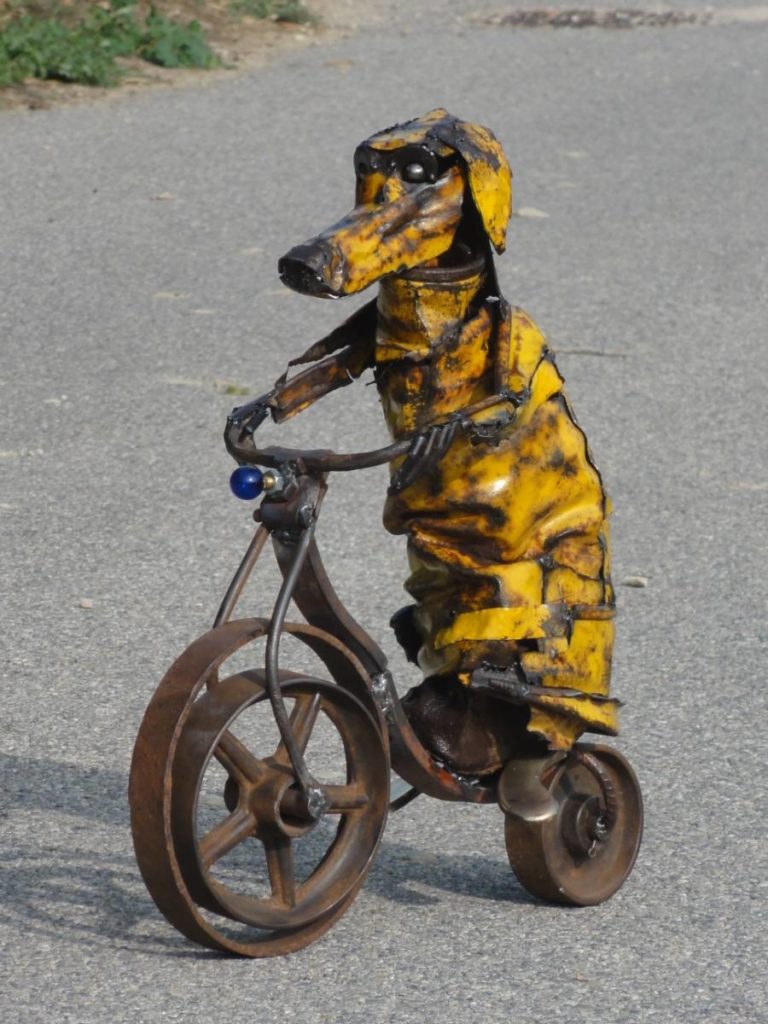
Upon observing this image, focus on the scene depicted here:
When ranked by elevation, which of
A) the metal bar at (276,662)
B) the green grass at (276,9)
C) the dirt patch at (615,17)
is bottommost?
the dirt patch at (615,17)

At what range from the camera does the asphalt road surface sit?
3.42 metres

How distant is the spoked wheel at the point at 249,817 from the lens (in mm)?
3031

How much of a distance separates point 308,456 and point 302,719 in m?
0.47

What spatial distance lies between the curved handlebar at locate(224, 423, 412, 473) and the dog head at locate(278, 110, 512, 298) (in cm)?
27

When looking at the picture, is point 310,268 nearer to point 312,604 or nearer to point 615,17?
point 312,604

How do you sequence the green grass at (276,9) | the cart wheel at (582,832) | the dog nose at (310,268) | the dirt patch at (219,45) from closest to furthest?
the dog nose at (310,268)
the cart wheel at (582,832)
the dirt patch at (219,45)
the green grass at (276,9)

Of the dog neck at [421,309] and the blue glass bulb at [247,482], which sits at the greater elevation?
the dog neck at [421,309]

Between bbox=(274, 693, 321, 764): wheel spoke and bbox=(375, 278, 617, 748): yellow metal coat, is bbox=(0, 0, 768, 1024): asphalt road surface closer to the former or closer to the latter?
bbox=(274, 693, 321, 764): wheel spoke

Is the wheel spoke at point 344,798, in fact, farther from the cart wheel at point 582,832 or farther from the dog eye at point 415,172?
the dog eye at point 415,172

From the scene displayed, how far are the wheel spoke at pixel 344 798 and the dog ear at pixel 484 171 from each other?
0.98m

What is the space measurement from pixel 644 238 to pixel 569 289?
973 millimetres

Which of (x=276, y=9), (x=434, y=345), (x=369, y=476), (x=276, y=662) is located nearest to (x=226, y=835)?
(x=276, y=662)

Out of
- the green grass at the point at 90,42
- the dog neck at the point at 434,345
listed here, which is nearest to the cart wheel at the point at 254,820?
the dog neck at the point at 434,345

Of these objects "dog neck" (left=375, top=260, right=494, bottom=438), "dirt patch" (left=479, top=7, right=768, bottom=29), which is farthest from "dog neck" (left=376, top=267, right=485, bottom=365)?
"dirt patch" (left=479, top=7, right=768, bottom=29)
